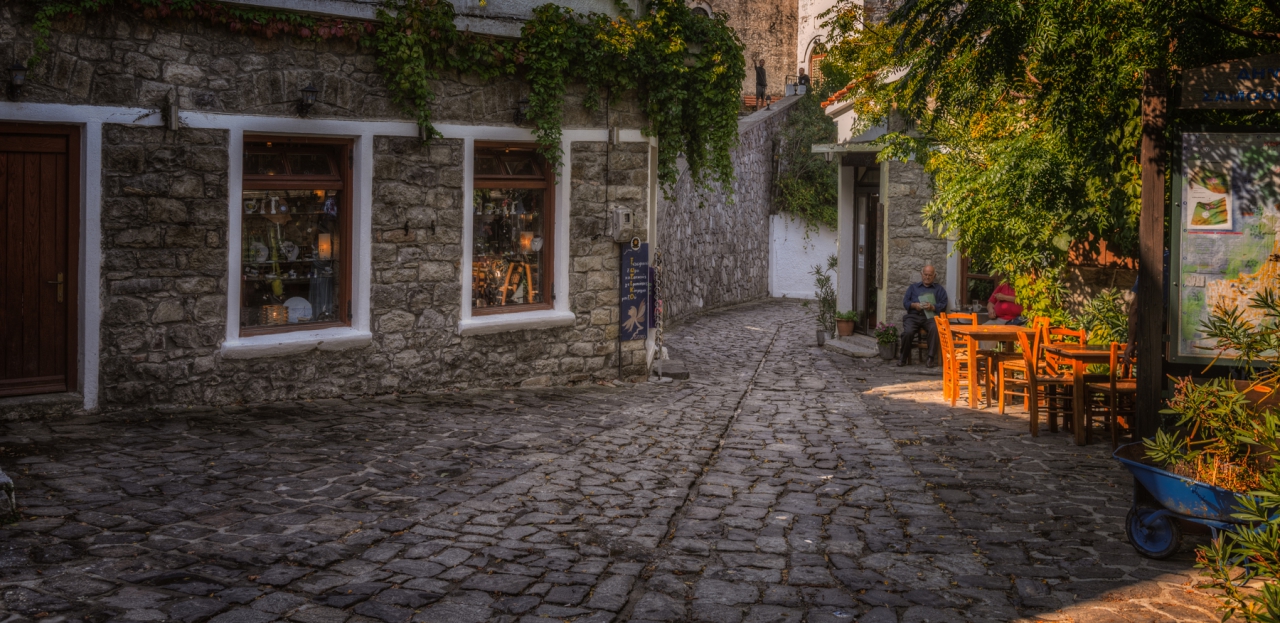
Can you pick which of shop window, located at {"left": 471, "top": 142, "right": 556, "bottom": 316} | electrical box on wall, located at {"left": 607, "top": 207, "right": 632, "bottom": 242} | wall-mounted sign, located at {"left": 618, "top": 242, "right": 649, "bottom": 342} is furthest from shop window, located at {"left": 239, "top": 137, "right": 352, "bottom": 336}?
wall-mounted sign, located at {"left": 618, "top": 242, "right": 649, "bottom": 342}

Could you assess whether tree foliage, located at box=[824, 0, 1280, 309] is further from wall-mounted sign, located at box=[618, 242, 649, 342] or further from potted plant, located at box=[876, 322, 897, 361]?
potted plant, located at box=[876, 322, 897, 361]

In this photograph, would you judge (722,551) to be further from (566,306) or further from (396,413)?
(566,306)

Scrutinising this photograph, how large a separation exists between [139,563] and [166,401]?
430cm

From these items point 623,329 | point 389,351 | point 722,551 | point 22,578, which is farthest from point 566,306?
point 22,578

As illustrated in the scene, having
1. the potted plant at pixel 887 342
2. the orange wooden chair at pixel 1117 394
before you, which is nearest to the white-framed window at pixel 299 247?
the orange wooden chair at pixel 1117 394

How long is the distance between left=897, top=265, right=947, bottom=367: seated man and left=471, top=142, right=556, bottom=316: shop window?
5164mm

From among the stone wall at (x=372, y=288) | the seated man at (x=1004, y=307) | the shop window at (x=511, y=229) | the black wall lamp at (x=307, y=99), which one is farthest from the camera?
the seated man at (x=1004, y=307)

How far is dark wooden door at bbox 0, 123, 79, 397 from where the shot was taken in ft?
28.8

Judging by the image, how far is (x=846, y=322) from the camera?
17.3 meters

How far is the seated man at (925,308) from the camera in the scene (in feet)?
47.5

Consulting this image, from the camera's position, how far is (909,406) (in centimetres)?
1130

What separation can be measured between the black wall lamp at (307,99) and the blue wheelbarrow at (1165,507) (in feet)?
23.8

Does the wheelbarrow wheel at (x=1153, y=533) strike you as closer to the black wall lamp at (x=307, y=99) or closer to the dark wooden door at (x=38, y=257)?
the black wall lamp at (x=307, y=99)

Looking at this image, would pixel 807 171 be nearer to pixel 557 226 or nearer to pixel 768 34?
pixel 768 34
